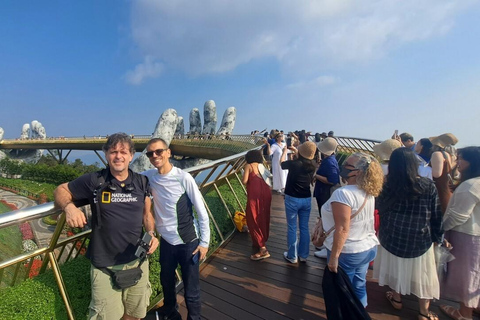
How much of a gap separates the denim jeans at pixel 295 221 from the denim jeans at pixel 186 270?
1409 mm

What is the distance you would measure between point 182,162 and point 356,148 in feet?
83.4

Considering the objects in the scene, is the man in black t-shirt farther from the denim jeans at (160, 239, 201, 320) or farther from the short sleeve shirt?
the short sleeve shirt

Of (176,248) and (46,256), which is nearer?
(46,256)

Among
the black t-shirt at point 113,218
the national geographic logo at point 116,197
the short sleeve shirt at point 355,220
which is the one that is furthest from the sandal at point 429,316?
the national geographic logo at point 116,197

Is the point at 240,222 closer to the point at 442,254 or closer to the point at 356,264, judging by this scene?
the point at 356,264

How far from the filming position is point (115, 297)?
1.55m

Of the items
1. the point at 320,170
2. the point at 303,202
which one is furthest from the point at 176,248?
the point at 320,170

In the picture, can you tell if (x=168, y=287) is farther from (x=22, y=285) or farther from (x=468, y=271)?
(x=468, y=271)

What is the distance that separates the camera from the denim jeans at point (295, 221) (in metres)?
2.85

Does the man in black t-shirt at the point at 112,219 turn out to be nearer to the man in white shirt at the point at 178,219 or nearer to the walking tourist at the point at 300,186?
the man in white shirt at the point at 178,219

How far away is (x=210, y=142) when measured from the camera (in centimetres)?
2434

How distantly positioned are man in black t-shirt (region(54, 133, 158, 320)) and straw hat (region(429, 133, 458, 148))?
368 centimetres

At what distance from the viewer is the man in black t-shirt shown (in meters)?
1.44

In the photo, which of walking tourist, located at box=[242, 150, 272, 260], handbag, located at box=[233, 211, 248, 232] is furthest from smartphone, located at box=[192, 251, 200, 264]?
handbag, located at box=[233, 211, 248, 232]
